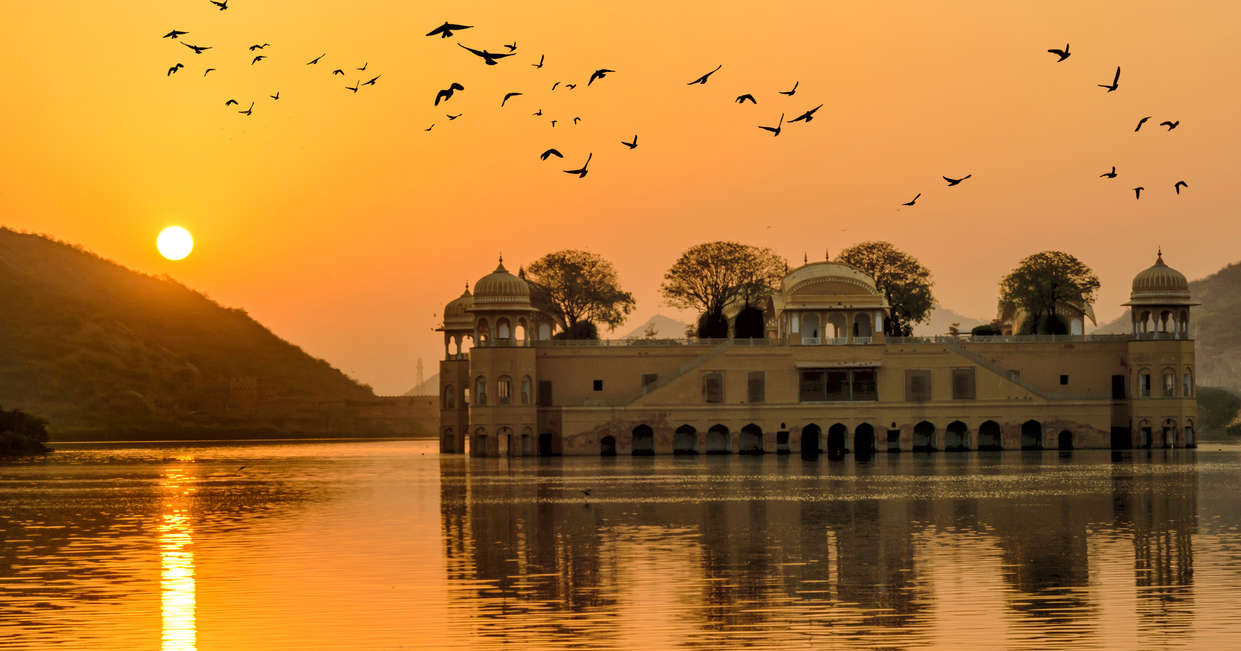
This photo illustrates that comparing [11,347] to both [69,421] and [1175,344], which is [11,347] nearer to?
[69,421]

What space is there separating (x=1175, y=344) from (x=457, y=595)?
6533cm

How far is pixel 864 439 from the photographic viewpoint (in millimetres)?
86062

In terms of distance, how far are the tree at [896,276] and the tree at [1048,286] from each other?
4.95 meters

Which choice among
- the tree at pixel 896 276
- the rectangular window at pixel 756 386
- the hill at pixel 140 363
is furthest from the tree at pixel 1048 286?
the hill at pixel 140 363

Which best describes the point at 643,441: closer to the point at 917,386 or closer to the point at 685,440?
the point at 685,440

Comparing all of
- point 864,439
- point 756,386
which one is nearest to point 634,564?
point 756,386

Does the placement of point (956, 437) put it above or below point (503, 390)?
below

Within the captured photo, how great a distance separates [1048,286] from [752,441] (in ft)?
72.1

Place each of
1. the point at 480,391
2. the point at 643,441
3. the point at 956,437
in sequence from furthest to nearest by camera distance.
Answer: the point at 956,437 < the point at 643,441 < the point at 480,391

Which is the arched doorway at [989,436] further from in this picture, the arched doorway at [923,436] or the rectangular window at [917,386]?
the rectangular window at [917,386]

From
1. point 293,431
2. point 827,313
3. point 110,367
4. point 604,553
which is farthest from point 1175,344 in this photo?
point 110,367

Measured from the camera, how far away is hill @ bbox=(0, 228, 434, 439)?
134 meters

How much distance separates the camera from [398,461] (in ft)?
271

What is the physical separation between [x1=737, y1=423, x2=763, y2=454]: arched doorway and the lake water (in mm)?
27535
